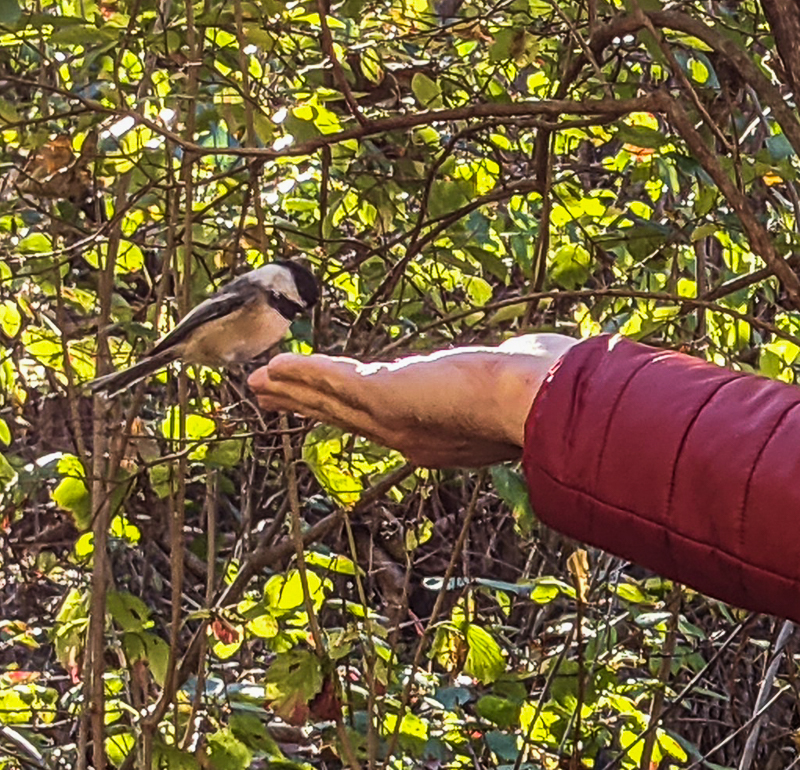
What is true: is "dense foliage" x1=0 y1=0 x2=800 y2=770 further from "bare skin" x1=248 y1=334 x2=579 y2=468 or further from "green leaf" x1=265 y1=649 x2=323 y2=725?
"bare skin" x1=248 y1=334 x2=579 y2=468

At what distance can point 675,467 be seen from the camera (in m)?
0.67

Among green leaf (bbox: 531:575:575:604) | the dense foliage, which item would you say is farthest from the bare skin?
green leaf (bbox: 531:575:575:604)

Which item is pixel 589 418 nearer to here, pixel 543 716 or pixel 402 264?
pixel 402 264

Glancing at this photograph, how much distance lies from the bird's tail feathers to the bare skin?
1.91 ft

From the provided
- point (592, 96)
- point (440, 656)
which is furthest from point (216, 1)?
point (440, 656)

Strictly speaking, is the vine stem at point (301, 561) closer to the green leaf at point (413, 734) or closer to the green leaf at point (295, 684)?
the green leaf at point (295, 684)

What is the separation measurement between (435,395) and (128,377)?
76 cm

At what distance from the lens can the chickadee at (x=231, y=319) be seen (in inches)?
57.0

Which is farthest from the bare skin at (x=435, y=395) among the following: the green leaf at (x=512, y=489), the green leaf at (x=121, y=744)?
the green leaf at (x=121, y=744)

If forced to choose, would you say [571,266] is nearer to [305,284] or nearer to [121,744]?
[305,284]

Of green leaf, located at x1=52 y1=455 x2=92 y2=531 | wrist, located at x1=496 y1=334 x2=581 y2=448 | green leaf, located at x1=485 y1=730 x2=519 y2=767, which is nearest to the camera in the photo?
wrist, located at x1=496 y1=334 x2=581 y2=448

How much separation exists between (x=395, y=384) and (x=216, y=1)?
92 cm

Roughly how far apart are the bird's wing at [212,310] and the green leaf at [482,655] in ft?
1.67

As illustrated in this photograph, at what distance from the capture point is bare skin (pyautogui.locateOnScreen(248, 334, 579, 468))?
0.77 meters
